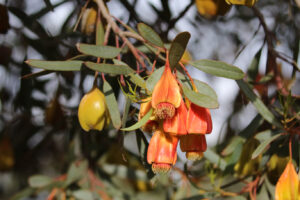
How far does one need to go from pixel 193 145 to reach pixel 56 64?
365mm

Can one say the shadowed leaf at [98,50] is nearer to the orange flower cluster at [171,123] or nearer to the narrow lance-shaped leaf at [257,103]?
the orange flower cluster at [171,123]

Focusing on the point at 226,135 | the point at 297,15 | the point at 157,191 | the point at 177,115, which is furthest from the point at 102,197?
the point at 297,15

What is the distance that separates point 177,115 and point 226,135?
3.63 ft

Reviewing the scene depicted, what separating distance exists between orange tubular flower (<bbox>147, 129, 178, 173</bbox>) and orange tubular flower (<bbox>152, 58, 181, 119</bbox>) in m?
0.07

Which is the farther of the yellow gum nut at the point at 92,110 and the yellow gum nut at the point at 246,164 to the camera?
the yellow gum nut at the point at 246,164

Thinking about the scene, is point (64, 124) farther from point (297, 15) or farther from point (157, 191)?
point (297, 15)

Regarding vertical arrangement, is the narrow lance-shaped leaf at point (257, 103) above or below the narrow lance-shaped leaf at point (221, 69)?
below

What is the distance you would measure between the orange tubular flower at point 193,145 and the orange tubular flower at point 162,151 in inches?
1.1

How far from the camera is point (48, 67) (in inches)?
33.1

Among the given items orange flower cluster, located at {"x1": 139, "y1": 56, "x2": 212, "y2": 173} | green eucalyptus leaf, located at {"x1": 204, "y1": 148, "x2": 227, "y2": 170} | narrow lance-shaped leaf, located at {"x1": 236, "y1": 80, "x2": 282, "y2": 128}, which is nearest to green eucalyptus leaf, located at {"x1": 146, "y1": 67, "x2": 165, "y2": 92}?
orange flower cluster, located at {"x1": 139, "y1": 56, "x2": 212, "y2": 173}

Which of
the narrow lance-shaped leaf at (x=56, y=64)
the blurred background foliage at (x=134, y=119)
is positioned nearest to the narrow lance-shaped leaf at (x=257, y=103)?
the blurred background foliage at (x=134, y=119)

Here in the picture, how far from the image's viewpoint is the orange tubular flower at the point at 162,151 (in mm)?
776

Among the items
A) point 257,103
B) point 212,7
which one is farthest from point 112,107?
point 212,7

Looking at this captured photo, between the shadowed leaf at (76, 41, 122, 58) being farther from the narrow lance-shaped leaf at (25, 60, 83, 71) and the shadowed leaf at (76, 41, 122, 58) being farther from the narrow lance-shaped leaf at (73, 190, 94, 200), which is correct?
the narrow lance-shaped leaf at (73, 190, 94, 200)
